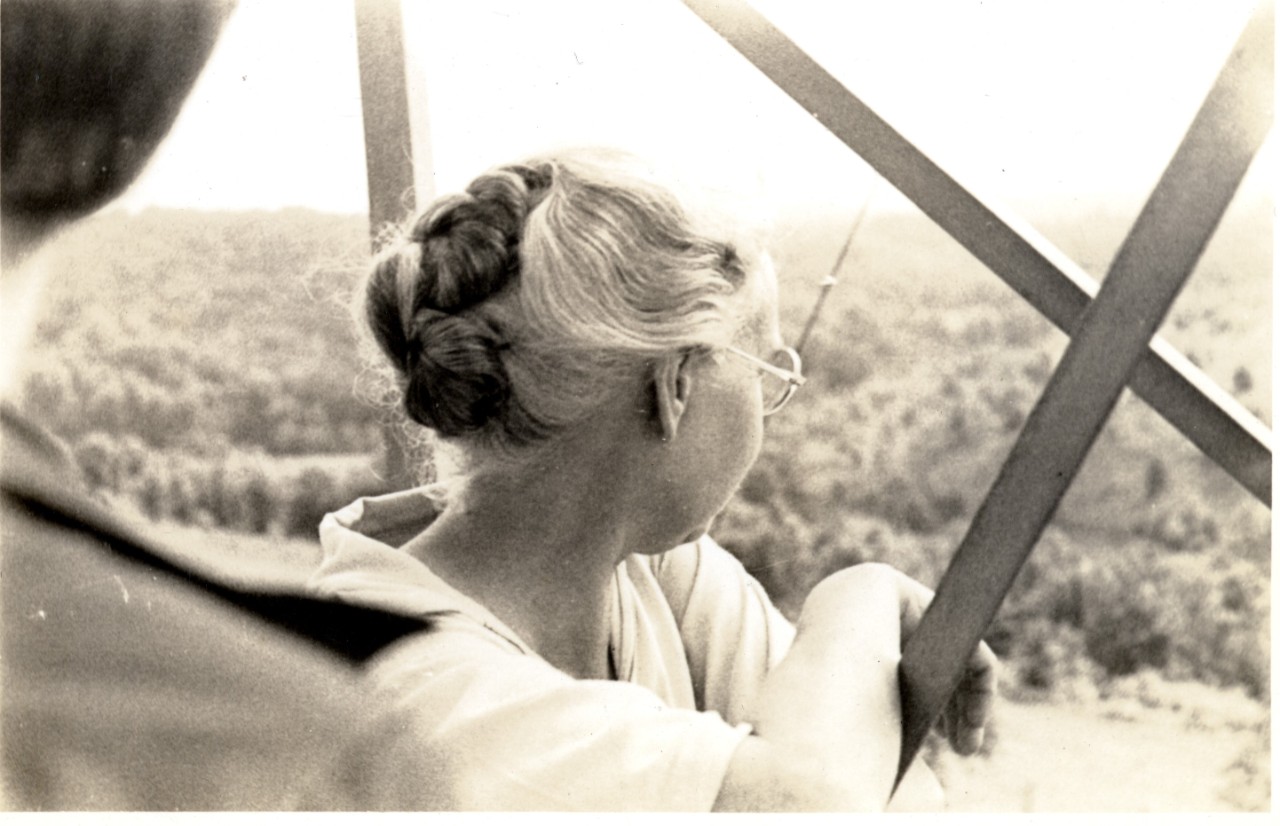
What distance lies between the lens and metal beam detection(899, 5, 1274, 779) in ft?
5.06

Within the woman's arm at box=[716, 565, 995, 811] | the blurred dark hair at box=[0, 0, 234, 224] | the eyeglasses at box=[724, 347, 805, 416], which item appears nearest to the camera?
the woman's arm at box=[716, 565, 995, 811]

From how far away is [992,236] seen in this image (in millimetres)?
1694

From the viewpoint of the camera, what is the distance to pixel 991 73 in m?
1.74

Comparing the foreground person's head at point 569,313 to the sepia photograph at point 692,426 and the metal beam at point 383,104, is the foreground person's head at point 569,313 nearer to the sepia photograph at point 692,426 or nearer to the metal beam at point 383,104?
the sepia photograph at point 692,426

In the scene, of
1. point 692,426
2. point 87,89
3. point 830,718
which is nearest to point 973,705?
point 830,718

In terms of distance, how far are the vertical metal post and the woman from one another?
3.6 inches

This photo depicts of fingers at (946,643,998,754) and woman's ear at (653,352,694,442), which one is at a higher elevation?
woman's ear at (653,352,694,442)

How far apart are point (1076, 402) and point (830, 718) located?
0.45 metres

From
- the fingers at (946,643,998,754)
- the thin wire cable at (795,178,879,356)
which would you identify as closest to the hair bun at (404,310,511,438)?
the thin wire cable at (795,178,879,356)

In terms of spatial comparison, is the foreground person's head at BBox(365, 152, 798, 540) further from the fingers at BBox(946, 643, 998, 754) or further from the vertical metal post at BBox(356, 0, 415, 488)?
the fingers at BBox(946, 643, 998, 754)

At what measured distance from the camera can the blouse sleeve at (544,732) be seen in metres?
1.52

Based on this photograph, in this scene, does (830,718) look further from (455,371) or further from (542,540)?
(455,371)

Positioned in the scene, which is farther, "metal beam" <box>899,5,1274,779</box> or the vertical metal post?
the vertical metal post

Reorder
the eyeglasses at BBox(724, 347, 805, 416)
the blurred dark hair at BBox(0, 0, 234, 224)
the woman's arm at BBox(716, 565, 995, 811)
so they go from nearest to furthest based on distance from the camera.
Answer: the woman's arm at BBox(716, 565, 995, 811) → the eyeglasses at BBox(724, 347, 805, 416) → the blurred dark hair at BBox(0, 0, 234, 224)
